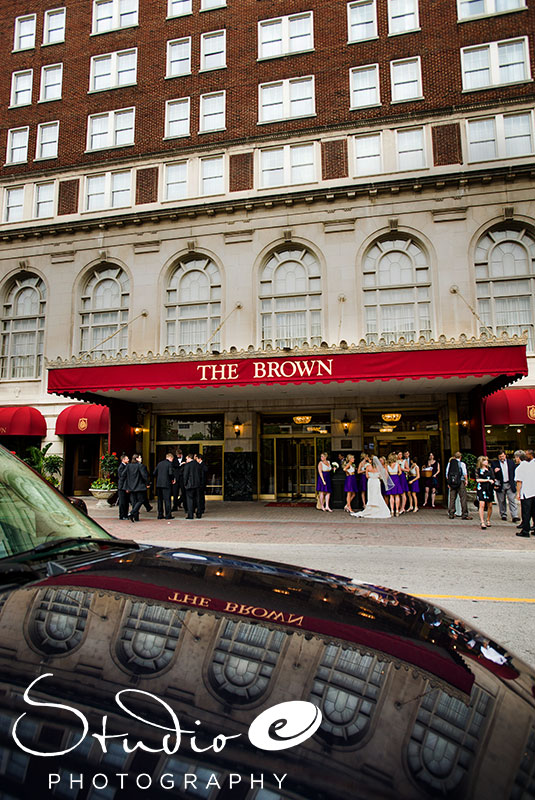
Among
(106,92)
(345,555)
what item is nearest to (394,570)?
(345,555)

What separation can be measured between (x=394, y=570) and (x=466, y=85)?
75.1ft

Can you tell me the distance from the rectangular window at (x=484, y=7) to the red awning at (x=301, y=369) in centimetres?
1764

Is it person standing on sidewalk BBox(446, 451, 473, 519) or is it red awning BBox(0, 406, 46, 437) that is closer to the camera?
person standing on sidewalk BBox(446, 451, 473, 519)

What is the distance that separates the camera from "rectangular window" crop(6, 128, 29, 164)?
26.6 metres

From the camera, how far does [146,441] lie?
73.9 feet

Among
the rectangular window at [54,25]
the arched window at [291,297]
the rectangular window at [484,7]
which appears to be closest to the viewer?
the rectangular window at [484,7]

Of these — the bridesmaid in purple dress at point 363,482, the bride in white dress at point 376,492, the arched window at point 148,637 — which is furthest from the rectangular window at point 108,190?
the arched window at point 148,637

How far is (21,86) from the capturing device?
27.2 m

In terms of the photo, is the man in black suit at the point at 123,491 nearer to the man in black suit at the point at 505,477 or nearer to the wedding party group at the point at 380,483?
the wedding party group at the point at 380,483

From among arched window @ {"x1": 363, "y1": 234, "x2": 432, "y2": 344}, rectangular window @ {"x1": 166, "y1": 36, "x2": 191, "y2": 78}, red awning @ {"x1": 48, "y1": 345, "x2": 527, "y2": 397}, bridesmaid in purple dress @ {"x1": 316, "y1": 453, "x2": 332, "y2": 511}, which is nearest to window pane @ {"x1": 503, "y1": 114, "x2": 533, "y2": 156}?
arched window @ {"x1": 363, "y1": 234, "x2": 432, "y2": 344}

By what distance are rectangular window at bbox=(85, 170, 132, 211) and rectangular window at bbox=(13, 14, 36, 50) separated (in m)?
9.42

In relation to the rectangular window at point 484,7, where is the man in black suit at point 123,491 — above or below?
below

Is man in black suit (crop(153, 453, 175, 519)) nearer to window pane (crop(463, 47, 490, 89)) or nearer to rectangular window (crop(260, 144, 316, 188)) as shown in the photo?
rectangular window (crop(260, 144, 316, 188))

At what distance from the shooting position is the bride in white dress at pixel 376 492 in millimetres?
15812
